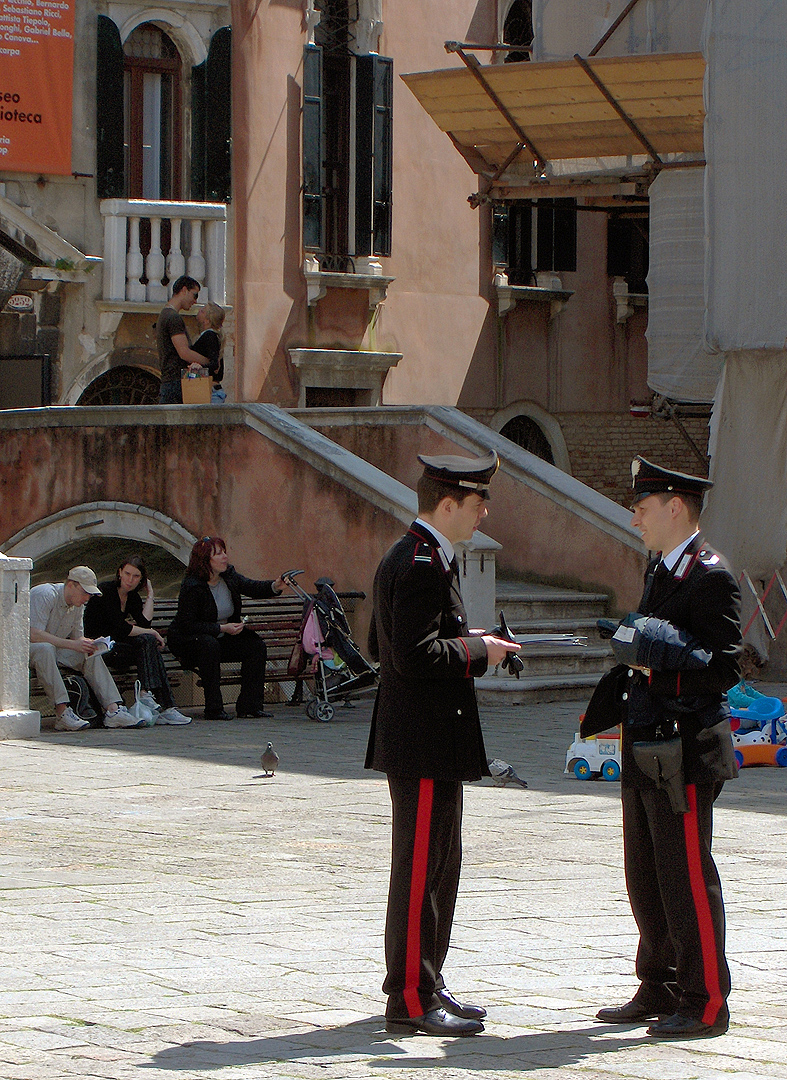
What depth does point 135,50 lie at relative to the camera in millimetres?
20453

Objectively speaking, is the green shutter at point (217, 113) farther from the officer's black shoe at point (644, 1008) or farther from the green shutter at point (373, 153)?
the officer's black shoe at point (644, 1008)

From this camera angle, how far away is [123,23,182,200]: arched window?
66.9 feet

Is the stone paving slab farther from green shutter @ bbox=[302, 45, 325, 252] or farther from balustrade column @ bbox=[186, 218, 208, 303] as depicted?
green shutter @ bbox=[302, 45, 325, 252]

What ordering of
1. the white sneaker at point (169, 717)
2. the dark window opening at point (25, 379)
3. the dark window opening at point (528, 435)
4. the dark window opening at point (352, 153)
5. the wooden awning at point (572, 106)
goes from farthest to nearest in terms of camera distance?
1. the dark window opening at point (528, 435)
2. the dark window opening at point (352, 153)
3. the dark window opening at point (25, 379)
4. the wooden awning at point (572, 106)
5. the white sneaker at point (169, 717)

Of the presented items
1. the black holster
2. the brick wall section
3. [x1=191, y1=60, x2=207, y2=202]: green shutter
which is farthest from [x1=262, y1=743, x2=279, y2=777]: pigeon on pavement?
the brick wall section

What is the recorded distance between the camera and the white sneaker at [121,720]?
12.6 m

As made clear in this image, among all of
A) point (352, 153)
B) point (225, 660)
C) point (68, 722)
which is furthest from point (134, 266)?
point (68, 722)

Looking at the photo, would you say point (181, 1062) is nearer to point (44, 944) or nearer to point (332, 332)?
point (44, 944)

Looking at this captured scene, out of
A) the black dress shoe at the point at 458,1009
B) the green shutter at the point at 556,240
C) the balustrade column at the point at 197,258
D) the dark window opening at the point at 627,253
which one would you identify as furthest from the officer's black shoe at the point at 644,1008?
the dark window opening at the point at 627,253

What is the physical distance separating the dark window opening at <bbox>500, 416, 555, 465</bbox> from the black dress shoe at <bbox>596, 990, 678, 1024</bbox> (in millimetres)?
19121

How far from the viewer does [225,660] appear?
13500mm

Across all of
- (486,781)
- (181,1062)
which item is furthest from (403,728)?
(486,781)

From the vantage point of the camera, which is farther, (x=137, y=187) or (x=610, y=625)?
(x=137, y=187)

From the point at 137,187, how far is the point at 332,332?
2.72 m
